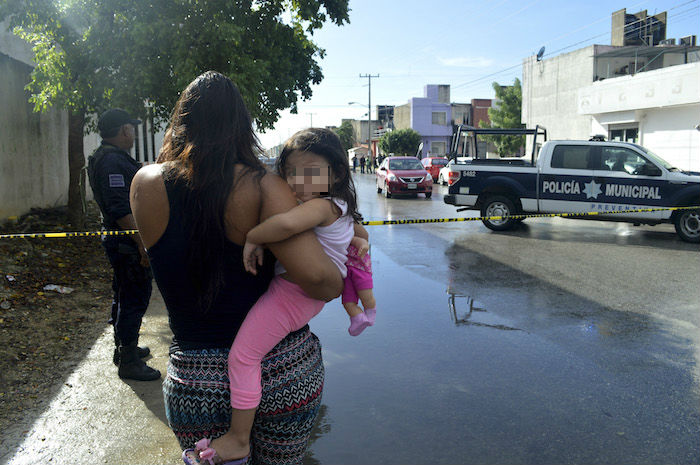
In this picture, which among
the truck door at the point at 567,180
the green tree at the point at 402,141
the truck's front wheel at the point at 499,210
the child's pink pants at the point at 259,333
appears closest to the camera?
the child's pink pants at the point at 259,333

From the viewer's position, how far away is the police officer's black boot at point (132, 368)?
14.3ft

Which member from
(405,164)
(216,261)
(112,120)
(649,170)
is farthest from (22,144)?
(405,164)

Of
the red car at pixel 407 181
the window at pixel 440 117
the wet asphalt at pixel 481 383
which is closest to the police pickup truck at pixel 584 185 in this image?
the wet asphalt at pixel 481 383

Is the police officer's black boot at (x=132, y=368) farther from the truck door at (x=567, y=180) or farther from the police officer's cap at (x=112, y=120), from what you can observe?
the truck door at (x=567, y=180)

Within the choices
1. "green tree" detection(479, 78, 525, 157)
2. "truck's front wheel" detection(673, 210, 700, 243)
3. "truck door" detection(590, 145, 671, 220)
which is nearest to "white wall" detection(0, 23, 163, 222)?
"truck door" detection(590, 145, 671, 220)

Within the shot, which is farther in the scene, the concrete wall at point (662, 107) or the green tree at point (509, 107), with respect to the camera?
the green tree at point (509, 107)

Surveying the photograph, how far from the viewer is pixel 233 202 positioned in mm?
1699

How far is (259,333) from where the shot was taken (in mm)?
1796

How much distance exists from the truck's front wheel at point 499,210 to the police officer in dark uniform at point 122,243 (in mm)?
9283

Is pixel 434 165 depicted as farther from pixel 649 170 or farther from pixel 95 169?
pixel 95 169

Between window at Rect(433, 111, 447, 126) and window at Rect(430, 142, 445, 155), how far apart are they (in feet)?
8.06

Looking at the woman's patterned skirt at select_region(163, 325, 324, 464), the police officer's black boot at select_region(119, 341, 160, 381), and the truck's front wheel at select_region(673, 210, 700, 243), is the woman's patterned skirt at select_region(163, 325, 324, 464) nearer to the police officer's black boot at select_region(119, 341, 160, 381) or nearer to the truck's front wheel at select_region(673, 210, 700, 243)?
the police officer's black boot at select_region(119, 341, 160, 381)

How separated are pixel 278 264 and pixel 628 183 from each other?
1105cm

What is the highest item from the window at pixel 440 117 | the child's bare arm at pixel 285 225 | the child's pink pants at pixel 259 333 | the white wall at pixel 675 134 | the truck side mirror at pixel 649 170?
the window at pixel 440 117
